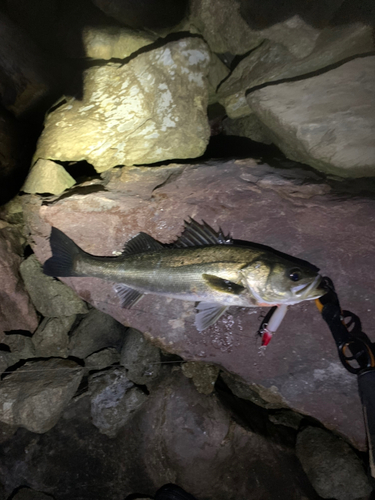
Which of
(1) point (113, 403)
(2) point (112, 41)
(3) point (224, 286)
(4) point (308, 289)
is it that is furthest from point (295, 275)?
(2) point (112, 41)

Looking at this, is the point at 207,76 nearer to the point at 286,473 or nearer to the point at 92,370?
the point at 92,370

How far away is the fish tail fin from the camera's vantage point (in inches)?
144

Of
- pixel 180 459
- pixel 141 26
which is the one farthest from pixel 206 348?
pixel 141 26

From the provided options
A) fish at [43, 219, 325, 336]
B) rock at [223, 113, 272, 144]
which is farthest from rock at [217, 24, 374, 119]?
fish at [43, 219, 325, 336]

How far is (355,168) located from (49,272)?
4432 millimetres

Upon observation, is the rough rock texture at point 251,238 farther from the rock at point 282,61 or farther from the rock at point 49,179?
the rock at point 282,61

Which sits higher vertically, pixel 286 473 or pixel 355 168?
pixel 355 168

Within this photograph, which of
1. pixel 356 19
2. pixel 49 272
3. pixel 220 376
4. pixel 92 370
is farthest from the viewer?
pixel 92 370

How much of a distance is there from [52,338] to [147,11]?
5789mm

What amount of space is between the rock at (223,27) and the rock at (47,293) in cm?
466

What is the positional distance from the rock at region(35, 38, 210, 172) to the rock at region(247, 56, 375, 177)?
1.06 m

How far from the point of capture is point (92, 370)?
4.33m

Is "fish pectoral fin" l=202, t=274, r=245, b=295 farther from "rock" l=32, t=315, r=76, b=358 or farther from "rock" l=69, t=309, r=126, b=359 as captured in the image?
"rock" l=32, t=315, r=76, b=358

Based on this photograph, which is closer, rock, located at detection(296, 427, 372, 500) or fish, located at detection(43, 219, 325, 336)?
fish, located at detection(43, 219, 325, 336)
